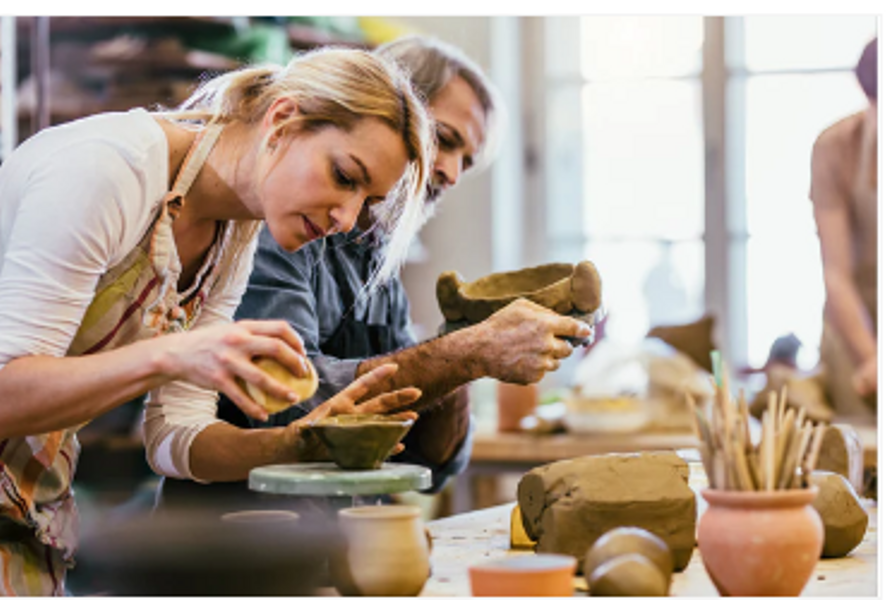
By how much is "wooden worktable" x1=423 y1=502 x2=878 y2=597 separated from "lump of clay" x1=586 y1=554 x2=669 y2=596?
0.12 m

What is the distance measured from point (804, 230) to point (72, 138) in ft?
14.5

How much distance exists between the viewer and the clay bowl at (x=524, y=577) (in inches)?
53.4

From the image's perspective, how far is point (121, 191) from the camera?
1.67 meters

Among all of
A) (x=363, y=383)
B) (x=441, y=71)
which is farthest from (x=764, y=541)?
(x=441, y=71)

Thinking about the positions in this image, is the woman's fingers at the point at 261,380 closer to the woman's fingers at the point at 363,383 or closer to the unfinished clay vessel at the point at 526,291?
the woman's fingers at the point at 363,383

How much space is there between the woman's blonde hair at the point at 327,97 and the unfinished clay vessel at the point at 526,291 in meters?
0.25

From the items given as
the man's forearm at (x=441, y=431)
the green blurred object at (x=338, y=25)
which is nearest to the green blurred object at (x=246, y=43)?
the green blurred object at (x=338, y=25)

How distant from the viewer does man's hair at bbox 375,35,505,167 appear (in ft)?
8.97

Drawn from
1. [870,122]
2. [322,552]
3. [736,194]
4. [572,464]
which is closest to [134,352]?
[322,552]

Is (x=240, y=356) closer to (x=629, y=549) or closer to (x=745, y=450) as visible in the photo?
(x=629, y=549)

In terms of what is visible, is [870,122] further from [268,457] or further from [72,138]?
[72,138]

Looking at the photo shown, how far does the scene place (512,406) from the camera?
4684mm

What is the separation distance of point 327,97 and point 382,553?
0.79 m

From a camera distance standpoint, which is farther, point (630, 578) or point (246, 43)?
point (246, 43)
